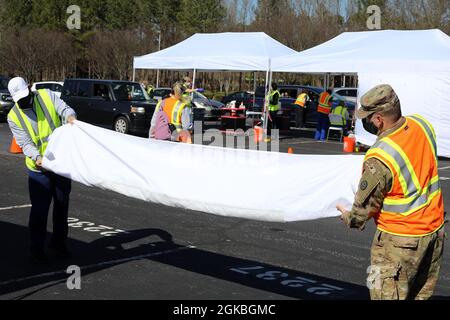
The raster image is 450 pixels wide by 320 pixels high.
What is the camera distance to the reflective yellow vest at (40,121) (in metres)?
6.91

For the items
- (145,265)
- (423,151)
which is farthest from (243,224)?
(423,151)

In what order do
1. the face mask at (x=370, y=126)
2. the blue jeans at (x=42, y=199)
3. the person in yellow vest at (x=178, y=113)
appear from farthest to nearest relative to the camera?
the person in yellow vest at (x=178, y=113), the blue jeans at (x=42, y=199), the face mask at (x=370, y=126)

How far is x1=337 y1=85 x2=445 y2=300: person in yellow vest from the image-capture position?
157 inches

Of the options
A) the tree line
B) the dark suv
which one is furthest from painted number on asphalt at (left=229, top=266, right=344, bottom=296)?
the tree line

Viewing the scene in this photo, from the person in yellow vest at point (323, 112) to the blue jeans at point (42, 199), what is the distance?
54.5ft

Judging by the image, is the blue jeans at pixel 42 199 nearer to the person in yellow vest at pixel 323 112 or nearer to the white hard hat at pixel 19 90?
the white hard hat at pixel 19 90

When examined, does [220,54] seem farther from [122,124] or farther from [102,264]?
[102,264]

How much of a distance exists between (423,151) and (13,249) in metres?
5.23

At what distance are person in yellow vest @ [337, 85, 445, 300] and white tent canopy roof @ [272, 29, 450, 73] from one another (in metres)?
15.3

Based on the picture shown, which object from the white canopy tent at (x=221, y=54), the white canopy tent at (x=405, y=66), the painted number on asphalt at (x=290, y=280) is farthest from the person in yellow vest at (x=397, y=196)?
the white canopy tent at (x=221, y=54)

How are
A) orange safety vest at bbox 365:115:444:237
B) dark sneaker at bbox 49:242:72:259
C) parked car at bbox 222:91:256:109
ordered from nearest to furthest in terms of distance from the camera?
orange safety vest at bbox 365:115:444:237, dark sneaker at bbox 49:242:72:259, parked car at bbox 222:91:256:109

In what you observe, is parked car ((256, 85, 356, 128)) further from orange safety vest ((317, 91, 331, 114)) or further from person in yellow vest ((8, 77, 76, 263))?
person in yellow vest ((8, 77, 76, 263))

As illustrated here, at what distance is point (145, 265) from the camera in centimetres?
716
